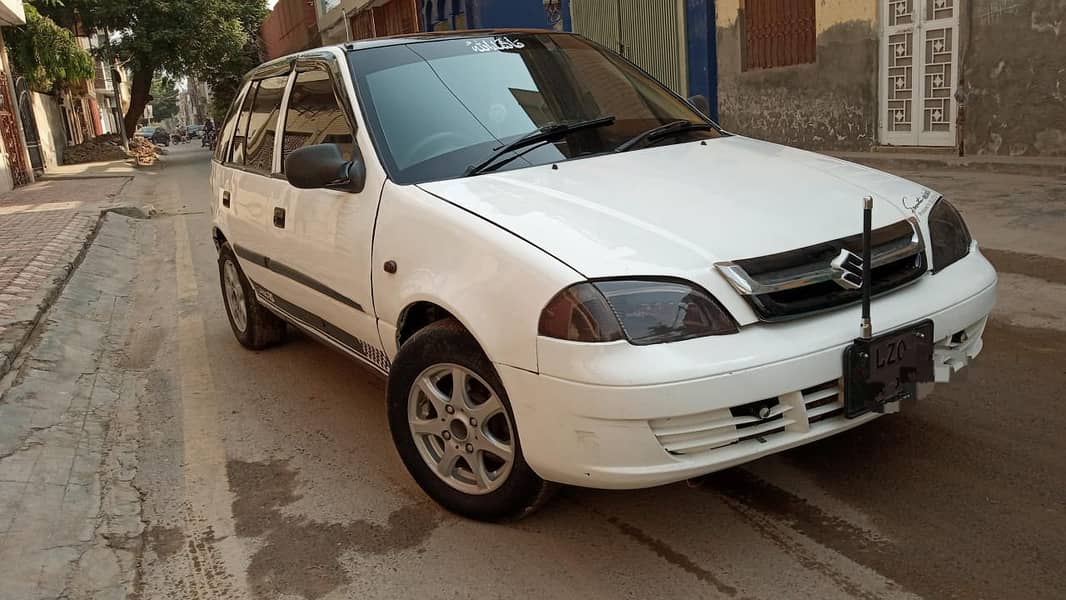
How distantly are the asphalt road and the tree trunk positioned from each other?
100 feet

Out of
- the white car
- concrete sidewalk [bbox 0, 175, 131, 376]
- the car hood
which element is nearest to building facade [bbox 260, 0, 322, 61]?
concrete sidewalk [bbox 0, 175, 131, 376]

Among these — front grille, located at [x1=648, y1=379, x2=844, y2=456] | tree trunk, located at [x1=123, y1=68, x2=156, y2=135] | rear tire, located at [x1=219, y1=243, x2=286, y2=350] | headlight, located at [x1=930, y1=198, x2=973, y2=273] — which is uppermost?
tree trunk, located at [x1=123, y1=68, x2=156, y2=135]

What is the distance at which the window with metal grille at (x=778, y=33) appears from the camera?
11.3 metres

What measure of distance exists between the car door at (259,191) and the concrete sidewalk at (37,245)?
156cm

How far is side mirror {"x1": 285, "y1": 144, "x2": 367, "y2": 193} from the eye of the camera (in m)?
3.39

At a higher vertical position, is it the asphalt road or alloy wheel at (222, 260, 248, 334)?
alloy wheel at (222, 260, 248, 334)

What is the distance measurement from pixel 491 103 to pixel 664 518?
5.87ft

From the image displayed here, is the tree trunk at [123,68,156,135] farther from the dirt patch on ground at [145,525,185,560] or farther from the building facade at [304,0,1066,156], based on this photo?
the dirt patch on ground at [145,525,185,560]

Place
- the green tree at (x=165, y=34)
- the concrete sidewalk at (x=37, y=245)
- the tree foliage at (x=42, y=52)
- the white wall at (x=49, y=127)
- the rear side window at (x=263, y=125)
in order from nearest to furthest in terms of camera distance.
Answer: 1. the rear side window at (x=263, y=125)
2. the concrete sidewalk at (x=37, y=245)
3. the tree foliage at (x=42, y=52)
4. the white wall at (x=49, y=127)
5. the green tree at (x=165, y=34)

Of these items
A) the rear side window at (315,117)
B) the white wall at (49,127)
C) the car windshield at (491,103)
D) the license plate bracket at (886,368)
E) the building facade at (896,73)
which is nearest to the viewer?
the license plate bracket at (886,368)

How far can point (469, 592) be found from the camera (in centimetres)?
266

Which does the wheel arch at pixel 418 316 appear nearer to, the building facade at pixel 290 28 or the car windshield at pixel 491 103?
the car windshield at pixel 491 103

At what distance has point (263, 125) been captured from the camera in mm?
4738

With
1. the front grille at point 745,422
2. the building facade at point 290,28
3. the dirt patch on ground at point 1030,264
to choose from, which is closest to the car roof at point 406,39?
the front grille at point 745,422
